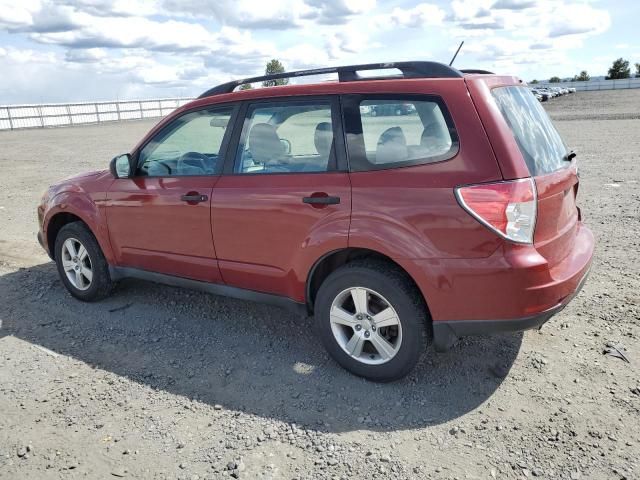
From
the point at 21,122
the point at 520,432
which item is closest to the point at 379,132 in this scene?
the point at 520,432

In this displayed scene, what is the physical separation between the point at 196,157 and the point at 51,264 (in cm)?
303

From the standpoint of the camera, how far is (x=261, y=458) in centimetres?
295

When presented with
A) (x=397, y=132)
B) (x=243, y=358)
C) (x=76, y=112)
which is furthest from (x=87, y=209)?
(x=76, y=112)

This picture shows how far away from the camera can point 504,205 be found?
118 inches

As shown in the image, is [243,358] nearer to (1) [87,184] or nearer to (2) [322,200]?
(2) [322,200]

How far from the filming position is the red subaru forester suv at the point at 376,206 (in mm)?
3090

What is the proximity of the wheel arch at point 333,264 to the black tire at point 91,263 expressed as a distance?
226cm

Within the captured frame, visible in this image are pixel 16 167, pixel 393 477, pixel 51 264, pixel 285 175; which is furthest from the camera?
pixel 16 167

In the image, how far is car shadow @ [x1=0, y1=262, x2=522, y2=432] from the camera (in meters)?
3.38

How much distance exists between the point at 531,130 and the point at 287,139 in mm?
1610

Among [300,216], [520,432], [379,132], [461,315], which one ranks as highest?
[379,132]

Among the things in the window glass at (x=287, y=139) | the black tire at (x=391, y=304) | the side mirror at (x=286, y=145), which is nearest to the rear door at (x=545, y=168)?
the black tire at (x=391, y=304)

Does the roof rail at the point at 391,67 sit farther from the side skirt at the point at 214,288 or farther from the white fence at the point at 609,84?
the white fence at the point at 609,84

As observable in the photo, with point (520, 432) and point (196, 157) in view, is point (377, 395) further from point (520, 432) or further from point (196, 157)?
point (196, 157)
